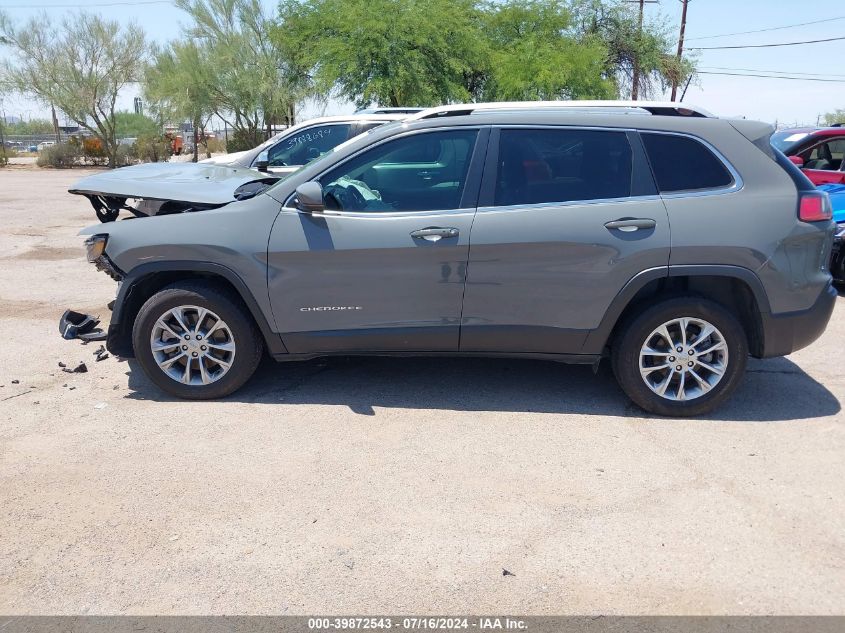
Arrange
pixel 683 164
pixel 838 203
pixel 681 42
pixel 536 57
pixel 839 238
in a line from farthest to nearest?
1. pixel 681 42
2. pixel 536 57
3. pixel 838 203
4. pixel 839 238
5. pixel 683 164

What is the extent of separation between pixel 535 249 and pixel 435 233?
25.1 inches

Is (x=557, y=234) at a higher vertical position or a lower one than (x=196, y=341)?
higher

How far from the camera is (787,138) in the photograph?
1043 centimetres

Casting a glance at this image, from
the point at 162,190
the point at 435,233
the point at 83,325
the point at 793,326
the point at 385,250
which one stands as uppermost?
the point at 162,190

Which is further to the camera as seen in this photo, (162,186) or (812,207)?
(162,186)

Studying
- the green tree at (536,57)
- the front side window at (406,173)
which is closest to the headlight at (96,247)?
the front side window at (406,173)

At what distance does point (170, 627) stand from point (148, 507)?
0.97m

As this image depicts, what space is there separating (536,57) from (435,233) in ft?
77.5

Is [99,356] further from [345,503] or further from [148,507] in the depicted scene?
[345,503]

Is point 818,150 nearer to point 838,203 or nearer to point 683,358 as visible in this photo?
point 838,203

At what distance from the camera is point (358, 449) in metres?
4.36

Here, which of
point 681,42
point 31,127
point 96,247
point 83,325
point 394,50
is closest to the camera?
point 96,247

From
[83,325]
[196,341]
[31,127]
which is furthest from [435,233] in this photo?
[31,127]

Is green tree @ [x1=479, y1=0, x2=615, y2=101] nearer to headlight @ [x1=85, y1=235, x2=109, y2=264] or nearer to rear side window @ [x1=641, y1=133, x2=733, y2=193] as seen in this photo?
rear side window @ [x1=641, y1=133, x2=733, y2=193]
